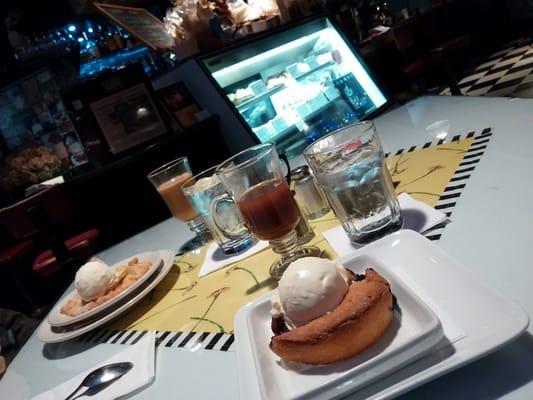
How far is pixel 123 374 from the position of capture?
83 cm

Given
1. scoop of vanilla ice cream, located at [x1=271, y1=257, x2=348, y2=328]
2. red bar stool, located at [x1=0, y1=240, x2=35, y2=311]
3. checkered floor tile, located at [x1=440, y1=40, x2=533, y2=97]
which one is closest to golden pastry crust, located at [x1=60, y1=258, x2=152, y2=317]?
scoop of vanilla ice cream, located at [x1=271, y1=257, x2=348, y2=328]

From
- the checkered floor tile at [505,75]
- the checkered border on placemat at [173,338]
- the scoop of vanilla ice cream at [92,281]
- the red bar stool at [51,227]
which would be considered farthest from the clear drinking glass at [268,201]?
the checkered floor tile at [505,75]

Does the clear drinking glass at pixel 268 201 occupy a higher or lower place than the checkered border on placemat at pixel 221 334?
higher

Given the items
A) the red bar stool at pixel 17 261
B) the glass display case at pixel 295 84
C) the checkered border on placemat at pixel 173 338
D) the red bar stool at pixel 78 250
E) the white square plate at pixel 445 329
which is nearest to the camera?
the white square plate at pixel 445 329

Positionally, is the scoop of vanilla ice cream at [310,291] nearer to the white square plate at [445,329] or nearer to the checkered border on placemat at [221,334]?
the white square plate at [445,329]

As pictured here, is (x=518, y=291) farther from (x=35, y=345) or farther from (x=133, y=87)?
(x=133, y=87)

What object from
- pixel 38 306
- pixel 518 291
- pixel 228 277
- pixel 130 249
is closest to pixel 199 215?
pixel 228 277

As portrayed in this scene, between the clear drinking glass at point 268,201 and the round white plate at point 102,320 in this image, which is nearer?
the clear drinking glass at point 268,201

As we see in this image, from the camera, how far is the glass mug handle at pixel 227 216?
1086mm

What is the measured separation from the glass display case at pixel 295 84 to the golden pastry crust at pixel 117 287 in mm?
994

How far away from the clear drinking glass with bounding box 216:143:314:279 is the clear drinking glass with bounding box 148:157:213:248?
0.39 m

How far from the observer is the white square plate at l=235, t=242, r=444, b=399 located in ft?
1.63

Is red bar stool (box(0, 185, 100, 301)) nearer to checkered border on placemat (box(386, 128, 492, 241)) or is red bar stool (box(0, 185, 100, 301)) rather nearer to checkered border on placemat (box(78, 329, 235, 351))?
checkered border on placemat (box(78, 329, 235, 351))

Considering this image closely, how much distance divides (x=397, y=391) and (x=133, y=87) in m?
2.29
